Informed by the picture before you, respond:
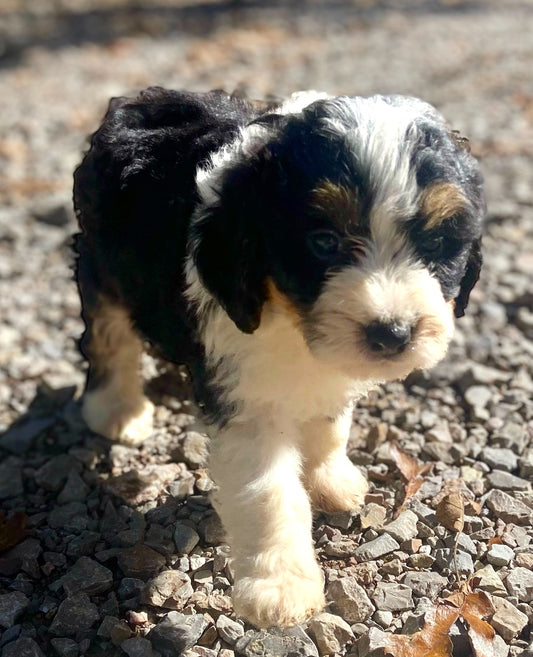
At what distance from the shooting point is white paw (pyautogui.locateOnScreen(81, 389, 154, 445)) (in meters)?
4.93

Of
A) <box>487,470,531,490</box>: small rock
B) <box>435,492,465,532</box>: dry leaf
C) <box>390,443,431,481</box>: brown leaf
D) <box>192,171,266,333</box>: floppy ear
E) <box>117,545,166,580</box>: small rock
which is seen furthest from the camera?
<box>390,443,431,481</box>: brown leaf

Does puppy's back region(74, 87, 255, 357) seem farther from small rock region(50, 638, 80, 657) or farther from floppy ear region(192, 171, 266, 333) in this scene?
small rock region(50, 638, 80, 657)

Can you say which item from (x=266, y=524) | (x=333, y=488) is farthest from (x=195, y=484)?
(x=266, y=524)

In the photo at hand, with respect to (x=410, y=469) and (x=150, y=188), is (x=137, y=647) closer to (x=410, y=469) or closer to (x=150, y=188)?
(x=410, y=469)

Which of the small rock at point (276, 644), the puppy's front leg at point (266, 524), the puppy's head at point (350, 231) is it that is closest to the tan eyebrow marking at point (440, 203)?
the puppy's head at point (350, 231)

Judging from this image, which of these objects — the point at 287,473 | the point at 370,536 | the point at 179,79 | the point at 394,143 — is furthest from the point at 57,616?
the point at 179,79

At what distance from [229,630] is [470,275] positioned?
1.83 m

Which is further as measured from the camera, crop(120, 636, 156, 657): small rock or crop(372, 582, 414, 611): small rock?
crop(372, 582, 414, 611): small rock

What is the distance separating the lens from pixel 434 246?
330cm

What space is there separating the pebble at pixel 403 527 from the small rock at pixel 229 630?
88 cm

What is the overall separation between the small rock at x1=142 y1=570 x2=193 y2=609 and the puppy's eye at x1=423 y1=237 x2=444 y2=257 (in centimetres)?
182

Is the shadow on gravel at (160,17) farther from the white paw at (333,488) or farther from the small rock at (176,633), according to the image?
the small rock at (176,633)

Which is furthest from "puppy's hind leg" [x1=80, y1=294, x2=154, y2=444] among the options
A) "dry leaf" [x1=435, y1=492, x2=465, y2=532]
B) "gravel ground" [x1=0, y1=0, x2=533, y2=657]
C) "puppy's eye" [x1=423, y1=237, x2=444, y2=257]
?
"puppy's eye" [x1=423, y1=237, x2=444, y2=257]

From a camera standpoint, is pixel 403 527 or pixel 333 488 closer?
pixel 403 527
